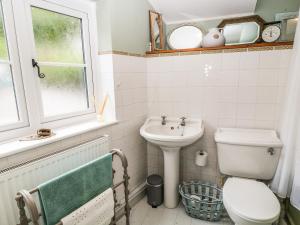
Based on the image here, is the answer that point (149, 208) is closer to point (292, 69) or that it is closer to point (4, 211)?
point (4, 211)

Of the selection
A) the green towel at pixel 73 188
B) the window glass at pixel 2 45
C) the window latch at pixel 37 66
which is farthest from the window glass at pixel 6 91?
the green towel at pixel 73 188

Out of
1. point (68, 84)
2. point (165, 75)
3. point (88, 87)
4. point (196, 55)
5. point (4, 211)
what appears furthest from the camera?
point (165, 75)

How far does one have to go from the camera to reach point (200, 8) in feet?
6.06

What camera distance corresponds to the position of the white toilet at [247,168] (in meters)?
1.26

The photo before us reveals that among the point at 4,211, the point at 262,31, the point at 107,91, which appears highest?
the point at 262,31

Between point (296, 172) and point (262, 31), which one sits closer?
point (296, 172)

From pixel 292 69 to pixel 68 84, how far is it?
1642mm

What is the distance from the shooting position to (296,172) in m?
1.21

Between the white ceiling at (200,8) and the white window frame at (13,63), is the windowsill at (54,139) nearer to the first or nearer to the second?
the white window frame at (13,63)

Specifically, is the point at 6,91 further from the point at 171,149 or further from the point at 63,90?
the point at 171,149

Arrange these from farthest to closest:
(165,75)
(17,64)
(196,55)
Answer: (165,75), (196,55), (17,64)

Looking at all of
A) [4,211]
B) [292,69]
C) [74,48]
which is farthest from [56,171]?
[292,69]

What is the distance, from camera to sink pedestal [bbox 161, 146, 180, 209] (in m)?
1.79

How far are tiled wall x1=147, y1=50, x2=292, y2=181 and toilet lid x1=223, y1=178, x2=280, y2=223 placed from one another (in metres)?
0.45
